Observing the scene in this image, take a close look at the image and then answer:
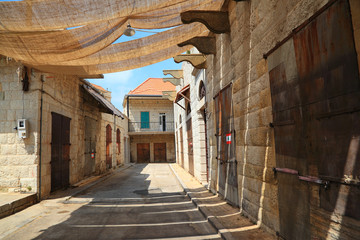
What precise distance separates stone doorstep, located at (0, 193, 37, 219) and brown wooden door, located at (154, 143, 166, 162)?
1884 cm

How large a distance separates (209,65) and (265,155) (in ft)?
13.8

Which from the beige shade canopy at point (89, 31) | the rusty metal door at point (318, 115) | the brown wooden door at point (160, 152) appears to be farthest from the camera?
the brown wooden door at point (160, 152)

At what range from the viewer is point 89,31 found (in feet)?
17.3

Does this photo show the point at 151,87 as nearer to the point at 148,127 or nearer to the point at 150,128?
the point at 148,127

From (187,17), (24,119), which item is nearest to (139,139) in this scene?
(24,119)

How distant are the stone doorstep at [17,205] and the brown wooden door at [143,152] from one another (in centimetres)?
1868

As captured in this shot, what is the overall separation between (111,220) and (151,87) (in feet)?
75.7

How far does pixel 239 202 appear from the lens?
4793 millimetres

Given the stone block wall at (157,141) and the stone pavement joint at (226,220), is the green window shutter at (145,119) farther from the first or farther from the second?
the stone pavement joint at (226,220)

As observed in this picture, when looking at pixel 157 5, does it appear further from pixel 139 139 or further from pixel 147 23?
pixel 139 139

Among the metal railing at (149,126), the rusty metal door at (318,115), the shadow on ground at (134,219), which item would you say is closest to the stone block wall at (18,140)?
the shadow on ground at (134,219)

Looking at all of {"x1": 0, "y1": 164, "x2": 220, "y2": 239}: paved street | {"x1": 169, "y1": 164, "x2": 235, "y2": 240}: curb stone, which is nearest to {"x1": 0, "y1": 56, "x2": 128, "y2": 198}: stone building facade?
{"x1": 0, "y1": 164, "x2": 220, "y2": 239}: paved street

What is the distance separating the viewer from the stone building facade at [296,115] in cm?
210

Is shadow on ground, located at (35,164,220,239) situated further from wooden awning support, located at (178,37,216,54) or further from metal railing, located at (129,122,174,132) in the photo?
metal railing, located at (129,122,174,132)
